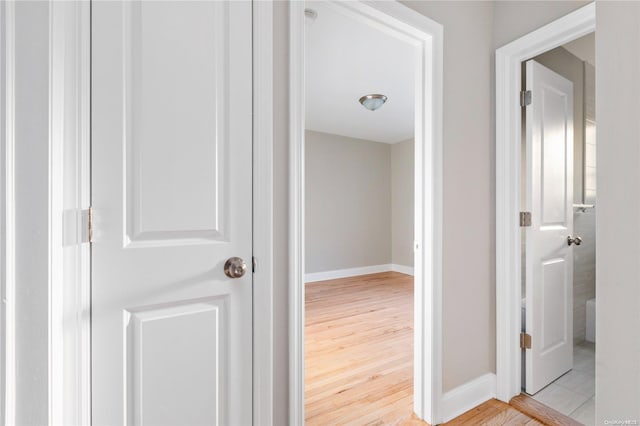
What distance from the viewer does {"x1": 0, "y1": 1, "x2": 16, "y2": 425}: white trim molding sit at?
2.59 ft

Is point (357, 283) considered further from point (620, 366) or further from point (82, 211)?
point (620, 366)

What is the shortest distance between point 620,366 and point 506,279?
75.0 inches

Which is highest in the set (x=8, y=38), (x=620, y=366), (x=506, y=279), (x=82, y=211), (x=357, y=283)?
(x=8, y=38)

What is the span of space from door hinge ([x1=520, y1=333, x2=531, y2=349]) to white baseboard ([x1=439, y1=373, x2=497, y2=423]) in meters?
0.26

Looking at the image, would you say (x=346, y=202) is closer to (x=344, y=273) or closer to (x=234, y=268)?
(x=344, y=273)

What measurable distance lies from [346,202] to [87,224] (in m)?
5.03

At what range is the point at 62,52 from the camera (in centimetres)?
88

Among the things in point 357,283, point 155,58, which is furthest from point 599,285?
point 357,283

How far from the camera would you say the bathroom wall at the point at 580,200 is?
251cm

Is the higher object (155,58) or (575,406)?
(155,58)

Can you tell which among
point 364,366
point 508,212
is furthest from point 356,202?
point 508,212

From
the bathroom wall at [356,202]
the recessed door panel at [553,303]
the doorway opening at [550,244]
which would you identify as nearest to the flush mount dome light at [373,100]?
the doorway opening at [550,244]

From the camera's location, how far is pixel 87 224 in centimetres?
93

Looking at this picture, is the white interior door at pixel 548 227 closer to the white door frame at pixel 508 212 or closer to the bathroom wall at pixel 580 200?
the white door frame at pixel 508 212
